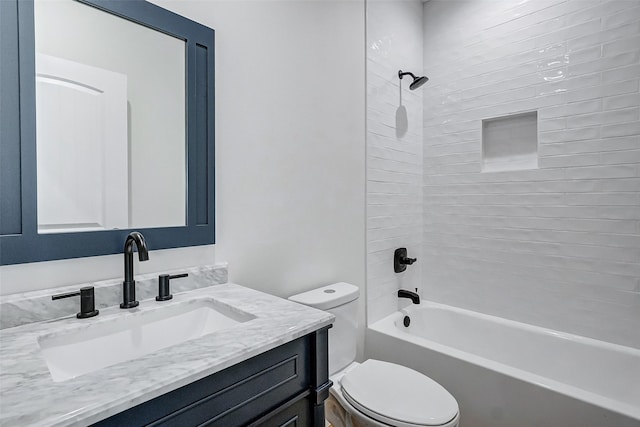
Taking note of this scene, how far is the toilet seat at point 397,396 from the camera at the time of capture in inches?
49.0

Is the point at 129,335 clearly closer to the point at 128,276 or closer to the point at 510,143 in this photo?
the point at 128,276

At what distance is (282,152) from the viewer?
5.24 ft

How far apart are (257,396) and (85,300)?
564 mm

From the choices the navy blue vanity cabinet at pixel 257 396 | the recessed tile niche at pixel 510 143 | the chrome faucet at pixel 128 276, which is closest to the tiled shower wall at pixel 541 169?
the recessed tile niche at pixel 510 143

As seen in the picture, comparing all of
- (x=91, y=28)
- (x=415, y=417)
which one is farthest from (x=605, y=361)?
(x=91, y=28)

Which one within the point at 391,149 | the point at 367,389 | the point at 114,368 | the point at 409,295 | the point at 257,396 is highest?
the point at 391,149

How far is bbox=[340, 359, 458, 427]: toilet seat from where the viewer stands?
4.09ft

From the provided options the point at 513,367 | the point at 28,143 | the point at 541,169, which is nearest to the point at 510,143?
the point at 541,169

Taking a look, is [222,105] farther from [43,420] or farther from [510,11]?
[510,11]

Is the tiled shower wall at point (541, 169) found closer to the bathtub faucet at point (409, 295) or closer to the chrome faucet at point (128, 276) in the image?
the bathtub faucet at point (409, 295)

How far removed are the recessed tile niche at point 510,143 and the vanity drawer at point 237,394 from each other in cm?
193

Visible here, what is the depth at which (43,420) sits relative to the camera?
1.68ft

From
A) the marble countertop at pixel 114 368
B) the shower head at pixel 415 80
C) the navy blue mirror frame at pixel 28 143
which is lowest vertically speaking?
the marble countertop at pixel 114 368

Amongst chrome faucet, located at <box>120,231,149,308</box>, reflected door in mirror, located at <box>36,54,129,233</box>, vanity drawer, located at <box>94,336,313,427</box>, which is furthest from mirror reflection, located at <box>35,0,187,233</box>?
vanity drawer, located at <box>94,336,313,427</box>
